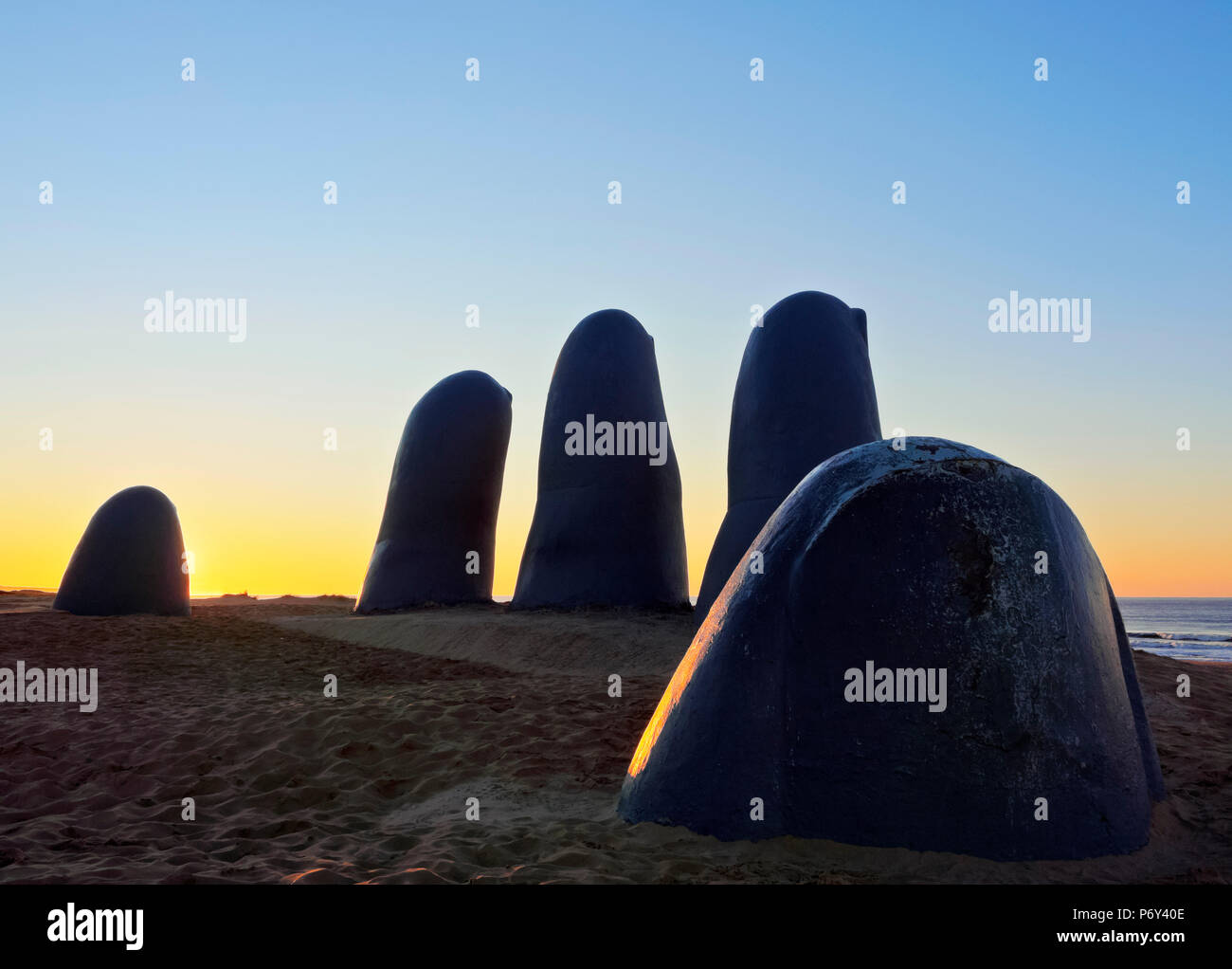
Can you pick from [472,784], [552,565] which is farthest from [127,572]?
[472,784]

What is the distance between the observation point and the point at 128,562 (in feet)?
50.6

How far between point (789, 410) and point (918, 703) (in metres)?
Answer: 7.74

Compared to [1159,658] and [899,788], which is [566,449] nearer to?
[1159,658]

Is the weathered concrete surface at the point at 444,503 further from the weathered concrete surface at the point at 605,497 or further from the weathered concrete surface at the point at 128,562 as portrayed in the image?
the weathered concrete surface at the point at 128,562

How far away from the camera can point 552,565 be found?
533 inches

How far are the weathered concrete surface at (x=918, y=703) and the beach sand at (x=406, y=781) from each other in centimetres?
15

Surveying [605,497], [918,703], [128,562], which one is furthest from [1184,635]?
[918,703]

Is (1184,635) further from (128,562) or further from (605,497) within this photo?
(128,562)

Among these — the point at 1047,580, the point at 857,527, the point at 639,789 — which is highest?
the point at 857,527

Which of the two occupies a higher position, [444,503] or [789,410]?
[789,410]

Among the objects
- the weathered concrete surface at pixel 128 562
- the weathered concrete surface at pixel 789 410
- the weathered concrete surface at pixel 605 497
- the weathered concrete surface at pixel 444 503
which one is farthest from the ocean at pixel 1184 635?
the weathered concrete surface at pixel 128 562

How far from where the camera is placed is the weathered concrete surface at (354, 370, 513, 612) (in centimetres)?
1552

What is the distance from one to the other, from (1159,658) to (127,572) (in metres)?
15.9

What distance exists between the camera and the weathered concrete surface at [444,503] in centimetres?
1552
